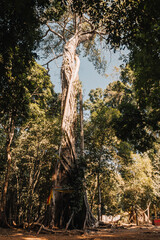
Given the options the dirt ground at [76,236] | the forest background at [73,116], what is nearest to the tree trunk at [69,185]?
the forest background at [73,116]

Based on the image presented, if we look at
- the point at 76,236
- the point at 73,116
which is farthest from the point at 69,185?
the point at 73,116

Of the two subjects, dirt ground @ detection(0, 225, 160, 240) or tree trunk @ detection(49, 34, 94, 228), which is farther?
tree trunk @ detection(49, 34, 94, 228)

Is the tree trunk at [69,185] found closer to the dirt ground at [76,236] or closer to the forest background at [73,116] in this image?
the forest background at [73,116]

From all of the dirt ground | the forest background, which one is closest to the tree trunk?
the forest background

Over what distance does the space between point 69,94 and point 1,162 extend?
440cm

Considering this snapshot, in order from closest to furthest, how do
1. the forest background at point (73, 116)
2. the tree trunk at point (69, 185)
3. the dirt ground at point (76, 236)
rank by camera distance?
the forest background at point (73, 116) < the dirt ground at point (76, 236) < the tree trunk at point (69, 185)

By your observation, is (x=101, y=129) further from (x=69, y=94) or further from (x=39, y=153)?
(x=39, y=153)

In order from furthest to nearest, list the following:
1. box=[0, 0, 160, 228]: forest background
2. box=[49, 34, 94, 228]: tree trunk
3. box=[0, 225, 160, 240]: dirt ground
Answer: box=[49, 34, 94, 228]: tree trunk, box=[0, 225, 160, 240]: dirt ground, box=[0, 0, 160, 228]: forest background

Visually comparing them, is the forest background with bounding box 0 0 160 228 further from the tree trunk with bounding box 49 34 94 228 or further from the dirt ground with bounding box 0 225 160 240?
the dirt ground with bounding box 0 225 160 240

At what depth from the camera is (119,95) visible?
750 inches

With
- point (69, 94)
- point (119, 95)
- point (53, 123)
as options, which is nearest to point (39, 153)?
point (53, 123)

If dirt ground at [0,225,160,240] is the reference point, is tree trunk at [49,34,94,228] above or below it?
above

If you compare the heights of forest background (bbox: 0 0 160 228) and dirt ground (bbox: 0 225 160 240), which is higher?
forest background (bbox: 0 0 160 228)

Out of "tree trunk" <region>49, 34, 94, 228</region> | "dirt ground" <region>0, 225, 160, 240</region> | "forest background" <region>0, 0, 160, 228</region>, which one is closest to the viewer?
"forest background" <region>0, 0, 160, 228</region>
